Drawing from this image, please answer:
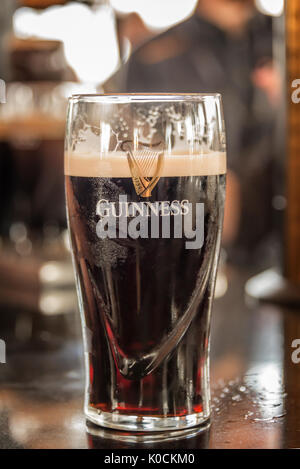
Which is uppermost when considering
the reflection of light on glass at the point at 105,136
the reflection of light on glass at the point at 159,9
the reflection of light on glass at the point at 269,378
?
the reflection of light on glass at the point at 159,9

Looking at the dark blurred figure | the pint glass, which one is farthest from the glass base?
the dark blurred figure

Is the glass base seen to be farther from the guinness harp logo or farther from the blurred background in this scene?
the blurred background

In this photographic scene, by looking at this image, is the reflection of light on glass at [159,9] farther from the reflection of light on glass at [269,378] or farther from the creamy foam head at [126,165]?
the creamy foam head at [126,165]

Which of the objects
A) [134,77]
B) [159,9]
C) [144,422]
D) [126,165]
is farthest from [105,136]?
[134,77]

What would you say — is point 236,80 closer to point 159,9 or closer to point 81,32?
point 159,9

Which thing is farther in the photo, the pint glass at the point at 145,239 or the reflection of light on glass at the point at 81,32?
the reflection of light on glass at the point at 81,32

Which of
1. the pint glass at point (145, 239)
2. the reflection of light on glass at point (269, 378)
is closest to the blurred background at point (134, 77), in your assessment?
the reflection of light on glass at point (269, 378)
